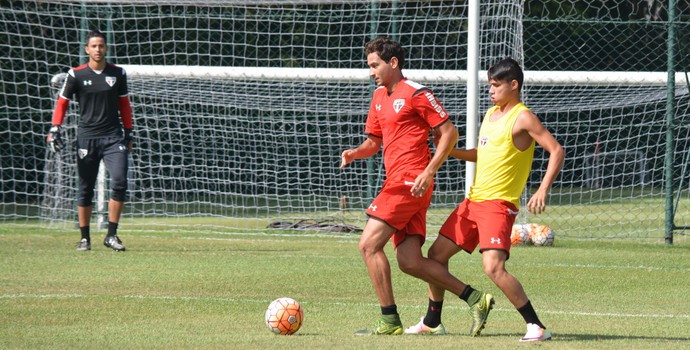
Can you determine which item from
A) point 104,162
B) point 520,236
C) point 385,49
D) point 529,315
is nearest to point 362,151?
point 385,49

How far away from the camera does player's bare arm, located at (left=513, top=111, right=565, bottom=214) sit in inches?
280

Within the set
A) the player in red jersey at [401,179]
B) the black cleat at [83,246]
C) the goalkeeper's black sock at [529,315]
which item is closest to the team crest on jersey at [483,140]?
the player in red jersey at [401,179]

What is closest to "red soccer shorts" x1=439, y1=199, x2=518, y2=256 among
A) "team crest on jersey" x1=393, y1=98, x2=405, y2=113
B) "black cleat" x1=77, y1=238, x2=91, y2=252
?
"team crest on jersey" x1=393, y1=98, x2=405, y2=113

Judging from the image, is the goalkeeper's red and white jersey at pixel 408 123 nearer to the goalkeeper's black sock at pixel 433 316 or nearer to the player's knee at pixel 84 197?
the goalkeeper's black sock at pixel 433 316

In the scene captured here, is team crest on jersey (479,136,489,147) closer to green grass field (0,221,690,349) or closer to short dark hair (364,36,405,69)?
short dark hair (364,36,405,69)

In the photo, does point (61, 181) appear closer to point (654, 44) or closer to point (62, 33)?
point (62, 33)

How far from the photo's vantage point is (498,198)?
24.3 feet

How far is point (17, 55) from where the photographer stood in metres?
22.6

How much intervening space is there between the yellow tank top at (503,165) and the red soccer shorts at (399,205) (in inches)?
14.7

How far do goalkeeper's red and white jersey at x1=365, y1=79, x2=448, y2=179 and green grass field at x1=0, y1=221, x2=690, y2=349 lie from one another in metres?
1.13

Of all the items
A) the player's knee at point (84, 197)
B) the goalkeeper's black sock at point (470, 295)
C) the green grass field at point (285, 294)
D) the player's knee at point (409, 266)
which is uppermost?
the player's knee at point (84, 197)

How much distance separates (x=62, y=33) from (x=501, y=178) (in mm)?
17514

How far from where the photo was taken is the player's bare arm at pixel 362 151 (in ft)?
26.2

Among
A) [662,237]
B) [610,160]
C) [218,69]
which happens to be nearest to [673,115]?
[662,237]
